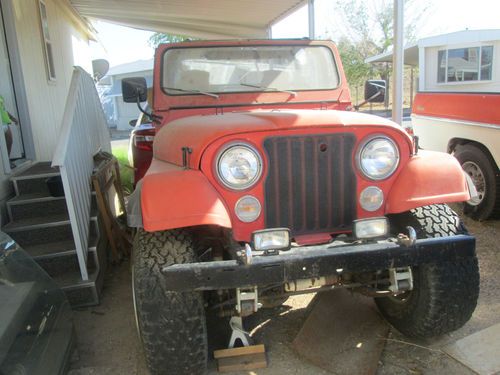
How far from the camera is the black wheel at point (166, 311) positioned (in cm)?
233

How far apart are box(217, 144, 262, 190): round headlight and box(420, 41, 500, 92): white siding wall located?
209 inches

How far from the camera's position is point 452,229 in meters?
2.59

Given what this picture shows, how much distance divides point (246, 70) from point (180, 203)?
1927 mm

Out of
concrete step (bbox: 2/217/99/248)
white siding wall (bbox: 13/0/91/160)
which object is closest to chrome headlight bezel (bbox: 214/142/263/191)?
concrete step (bbox: 2/217/99/248)

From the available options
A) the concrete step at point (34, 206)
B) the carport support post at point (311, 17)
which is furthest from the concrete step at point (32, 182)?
the carport support post at point (311, 17)

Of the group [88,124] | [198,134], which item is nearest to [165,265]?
[198,134]

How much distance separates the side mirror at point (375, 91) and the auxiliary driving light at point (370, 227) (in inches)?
73.0

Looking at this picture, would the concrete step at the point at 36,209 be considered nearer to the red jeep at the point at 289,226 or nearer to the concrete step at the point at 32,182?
the concrete step at the point at 32,182

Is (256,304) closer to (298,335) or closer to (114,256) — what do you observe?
(298,335)

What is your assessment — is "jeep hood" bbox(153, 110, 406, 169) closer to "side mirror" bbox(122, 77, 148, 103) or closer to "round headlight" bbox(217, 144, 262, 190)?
"round headlight" bbox(217, 144, 262, 190)

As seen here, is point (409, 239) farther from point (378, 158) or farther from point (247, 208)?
point (247, 208)

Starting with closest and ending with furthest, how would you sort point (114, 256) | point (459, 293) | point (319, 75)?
point (459, 293) → point (319, 75) → point (114, 256)

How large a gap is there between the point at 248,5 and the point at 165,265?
24.2ft

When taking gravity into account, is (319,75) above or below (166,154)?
above
